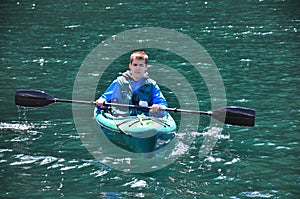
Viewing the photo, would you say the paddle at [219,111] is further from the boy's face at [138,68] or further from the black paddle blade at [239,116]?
the boy's face at [138,68]

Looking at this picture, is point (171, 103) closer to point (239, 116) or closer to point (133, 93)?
point (133, 93)

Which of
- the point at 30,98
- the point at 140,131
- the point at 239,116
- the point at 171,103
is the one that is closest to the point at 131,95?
the point at 140,131

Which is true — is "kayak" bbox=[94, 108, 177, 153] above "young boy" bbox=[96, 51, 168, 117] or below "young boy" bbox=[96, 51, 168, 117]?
below

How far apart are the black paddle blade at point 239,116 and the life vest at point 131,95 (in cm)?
164

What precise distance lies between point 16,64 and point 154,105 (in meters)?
8.51

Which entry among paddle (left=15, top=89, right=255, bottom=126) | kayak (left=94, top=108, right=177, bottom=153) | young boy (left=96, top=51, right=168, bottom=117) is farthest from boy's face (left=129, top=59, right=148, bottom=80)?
kayak (left=94, top=108, right=177, bottom=153)

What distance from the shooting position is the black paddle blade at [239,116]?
1016 cm

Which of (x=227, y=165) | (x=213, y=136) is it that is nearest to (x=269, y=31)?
(x=213, y=136)

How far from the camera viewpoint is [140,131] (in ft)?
33.3

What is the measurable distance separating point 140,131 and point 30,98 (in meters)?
2.65

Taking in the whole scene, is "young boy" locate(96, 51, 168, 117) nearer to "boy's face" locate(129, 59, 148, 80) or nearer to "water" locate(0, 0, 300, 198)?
"boy's face" locate(129, 59, 148, 80)

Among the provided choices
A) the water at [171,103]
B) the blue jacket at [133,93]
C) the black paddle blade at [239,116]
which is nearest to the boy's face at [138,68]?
the blue jacket at [133,93]

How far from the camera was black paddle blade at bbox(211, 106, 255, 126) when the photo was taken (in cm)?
1016

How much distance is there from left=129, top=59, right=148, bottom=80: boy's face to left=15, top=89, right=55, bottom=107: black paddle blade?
5.68 ft
